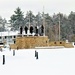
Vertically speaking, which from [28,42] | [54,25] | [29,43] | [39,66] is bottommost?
[39,66]

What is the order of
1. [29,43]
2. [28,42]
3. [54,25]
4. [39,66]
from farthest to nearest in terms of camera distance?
[54,25], [29,43], [28,42], [39,66]

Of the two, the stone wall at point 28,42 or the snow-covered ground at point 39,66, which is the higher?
the stone wall at point 28,42

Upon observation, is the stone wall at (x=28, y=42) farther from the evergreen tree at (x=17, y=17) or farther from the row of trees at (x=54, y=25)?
the evergreen tree at (x=17, y=17)

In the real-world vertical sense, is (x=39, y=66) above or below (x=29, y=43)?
below

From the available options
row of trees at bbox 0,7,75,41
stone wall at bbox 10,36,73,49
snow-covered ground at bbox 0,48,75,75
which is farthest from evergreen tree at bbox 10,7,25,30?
snow-covered ground at bbox 0,48,75,75

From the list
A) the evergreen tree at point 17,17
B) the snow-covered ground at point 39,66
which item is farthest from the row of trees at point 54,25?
the snow-covered ground at point 39,66

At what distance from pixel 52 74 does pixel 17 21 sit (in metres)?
98.1

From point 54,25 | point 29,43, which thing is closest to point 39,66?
point 29,43

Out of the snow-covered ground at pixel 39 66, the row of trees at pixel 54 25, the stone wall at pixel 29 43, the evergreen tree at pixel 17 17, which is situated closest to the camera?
the snow-covered ground at pixel 39 66

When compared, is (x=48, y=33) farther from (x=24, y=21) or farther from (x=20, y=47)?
(x=20, y=47)

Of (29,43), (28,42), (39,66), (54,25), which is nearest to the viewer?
(39,66)

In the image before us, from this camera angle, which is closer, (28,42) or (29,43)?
(28,42)

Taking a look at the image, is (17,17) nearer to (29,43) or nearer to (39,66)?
(29,43)

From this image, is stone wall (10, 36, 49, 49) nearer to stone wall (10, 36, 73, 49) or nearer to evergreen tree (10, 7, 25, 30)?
stone wall (10, 36, 73, 49)
